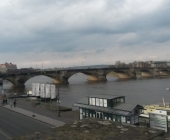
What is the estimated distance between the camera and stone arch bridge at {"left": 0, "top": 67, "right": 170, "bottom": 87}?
95.0m

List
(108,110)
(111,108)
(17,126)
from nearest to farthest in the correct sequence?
(111,108) → (108,110) → (17,126)

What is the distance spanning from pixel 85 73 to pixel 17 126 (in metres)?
91.0

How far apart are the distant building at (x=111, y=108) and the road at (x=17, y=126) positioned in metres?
5.02

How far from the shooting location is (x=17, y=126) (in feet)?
87.1

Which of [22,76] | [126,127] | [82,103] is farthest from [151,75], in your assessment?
[126,127]

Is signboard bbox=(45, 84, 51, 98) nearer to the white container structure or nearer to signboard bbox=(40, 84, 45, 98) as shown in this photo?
the white container structure

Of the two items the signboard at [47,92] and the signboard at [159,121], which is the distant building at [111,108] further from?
the signboard at [47,92]

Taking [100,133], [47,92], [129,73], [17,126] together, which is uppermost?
[129,73]

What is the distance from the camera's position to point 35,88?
62656mm

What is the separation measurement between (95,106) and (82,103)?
2302mm

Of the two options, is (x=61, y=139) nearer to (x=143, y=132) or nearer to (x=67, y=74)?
(x=143, y=132)

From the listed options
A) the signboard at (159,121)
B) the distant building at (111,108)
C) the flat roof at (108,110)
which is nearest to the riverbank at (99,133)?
the signboard at (159,121)

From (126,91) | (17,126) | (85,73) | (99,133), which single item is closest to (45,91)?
(126,91)

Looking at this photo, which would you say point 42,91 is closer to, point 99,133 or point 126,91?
point 126,91
